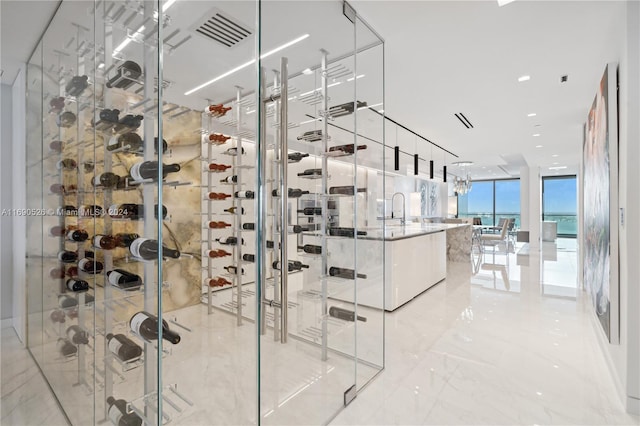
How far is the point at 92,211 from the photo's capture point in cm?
163

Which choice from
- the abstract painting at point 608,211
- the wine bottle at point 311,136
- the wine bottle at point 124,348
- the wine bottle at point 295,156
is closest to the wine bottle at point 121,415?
the wine bottle at point 124,348

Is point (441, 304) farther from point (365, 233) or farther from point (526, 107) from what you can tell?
point (526, 107)

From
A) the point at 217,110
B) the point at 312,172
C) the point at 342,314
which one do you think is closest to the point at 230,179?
the point at 217,110

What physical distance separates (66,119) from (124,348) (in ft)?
4.22

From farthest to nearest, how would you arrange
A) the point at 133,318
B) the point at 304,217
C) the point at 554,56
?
the point at 554,56, the point at 304,217, the point at 133,318

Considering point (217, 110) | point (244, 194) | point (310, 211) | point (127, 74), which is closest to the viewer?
point (127, 74)

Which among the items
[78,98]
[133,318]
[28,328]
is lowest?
[28,328]

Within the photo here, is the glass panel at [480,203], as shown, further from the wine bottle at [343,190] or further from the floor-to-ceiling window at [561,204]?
the wine bottle at [343,190]

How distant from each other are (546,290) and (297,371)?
14.7 ft

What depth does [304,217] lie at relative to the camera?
2367 millimetres

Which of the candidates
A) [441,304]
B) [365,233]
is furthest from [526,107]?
[365,233]

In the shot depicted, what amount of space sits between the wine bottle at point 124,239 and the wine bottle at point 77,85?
0.87 meters

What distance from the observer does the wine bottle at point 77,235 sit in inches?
67.0

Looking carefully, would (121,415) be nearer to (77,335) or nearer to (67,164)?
(77,335)
